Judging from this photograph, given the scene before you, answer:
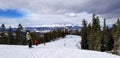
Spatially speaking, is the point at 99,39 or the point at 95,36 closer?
the point at 99,39

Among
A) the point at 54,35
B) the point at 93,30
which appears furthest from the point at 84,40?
the point at 54,35

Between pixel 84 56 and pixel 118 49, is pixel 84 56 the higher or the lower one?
the higher one

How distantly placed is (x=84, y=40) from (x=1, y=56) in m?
86.4

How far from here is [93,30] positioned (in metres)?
94.1

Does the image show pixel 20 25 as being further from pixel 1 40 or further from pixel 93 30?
pixel 93 30

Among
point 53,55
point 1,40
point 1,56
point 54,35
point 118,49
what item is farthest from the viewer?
point 54,35

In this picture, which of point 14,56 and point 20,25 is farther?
point 20,25

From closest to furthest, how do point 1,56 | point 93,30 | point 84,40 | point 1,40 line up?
point 1,56, point 93,30, point 84,40, point 1,40

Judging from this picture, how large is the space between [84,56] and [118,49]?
215ft

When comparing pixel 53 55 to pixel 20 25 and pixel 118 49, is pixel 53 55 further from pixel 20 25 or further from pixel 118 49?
pixel 20 25

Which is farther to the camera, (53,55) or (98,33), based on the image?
(98,33)

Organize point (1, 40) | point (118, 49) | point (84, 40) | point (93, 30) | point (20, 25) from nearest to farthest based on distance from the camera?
point (118, 49), point (93, 30), point (84, 40), point (1, 40), point (20, 25)

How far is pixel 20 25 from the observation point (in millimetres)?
137000

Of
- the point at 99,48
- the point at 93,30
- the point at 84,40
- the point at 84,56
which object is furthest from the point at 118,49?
the point at 84,56
